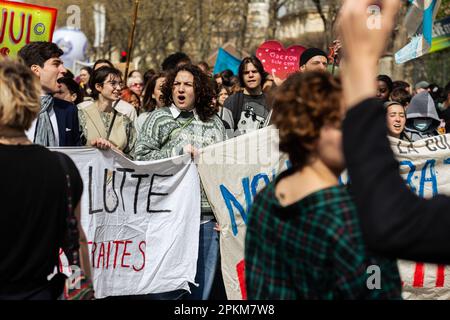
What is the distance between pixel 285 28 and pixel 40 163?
216ft

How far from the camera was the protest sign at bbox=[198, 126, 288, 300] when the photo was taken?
267 inches

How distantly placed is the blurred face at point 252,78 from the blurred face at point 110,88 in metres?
1.31

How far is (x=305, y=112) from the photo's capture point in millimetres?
2916

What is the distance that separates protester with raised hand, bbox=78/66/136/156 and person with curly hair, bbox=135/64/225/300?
0.30 metres

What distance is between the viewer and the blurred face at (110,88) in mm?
7633

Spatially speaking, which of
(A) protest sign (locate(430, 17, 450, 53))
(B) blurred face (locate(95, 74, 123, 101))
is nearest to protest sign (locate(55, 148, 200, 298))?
(B) blurred face (locate(95, 74, 123, 101))

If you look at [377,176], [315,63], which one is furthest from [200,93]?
[377,176]

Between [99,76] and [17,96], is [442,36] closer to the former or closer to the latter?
[99,76]

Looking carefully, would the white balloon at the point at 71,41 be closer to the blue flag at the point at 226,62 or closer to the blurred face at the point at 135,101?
the blue flag at the point at 226,62

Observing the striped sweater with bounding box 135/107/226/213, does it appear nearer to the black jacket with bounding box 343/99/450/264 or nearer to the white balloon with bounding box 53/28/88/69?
the black jacket with bounding box 343/99/450/264

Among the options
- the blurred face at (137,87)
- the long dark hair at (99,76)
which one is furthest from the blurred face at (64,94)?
the blurred face at (137,87)

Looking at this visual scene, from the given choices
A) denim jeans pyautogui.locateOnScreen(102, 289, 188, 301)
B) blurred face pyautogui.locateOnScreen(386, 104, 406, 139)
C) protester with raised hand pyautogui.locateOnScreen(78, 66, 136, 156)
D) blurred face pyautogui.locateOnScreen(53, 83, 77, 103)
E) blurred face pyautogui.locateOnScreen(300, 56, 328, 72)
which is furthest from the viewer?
blurred face pyautogui.locateOnScreen(53, 83, 77, 103)

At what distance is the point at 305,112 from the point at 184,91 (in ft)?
12.9

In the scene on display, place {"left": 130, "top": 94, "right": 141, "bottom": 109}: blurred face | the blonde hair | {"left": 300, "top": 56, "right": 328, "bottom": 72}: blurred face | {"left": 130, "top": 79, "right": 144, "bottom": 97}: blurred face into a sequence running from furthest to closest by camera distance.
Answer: {"left": 130, "top": 79, "right": 144, "bottom": 97}: blurred face → {"left": 130, "top": 94, "right": 141, "bottom": 109}: blurred face → {"left": 300, "top": 56, "right": 328, "bottom": 72}: blurred face → the blonde hair
